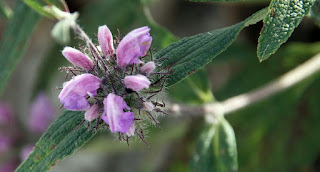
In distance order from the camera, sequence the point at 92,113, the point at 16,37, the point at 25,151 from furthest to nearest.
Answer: the point at 25,151 → the point at 16,37 → the point at 92,113

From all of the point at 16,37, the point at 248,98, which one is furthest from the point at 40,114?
the point at 248,98

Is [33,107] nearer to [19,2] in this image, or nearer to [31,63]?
[19,2]

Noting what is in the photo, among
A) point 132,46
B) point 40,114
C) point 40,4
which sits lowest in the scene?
point 40,114

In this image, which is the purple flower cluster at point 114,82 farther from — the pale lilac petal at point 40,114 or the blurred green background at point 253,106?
the pale lilac petal at point 40,114

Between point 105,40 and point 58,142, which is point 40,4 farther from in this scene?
point 58,142

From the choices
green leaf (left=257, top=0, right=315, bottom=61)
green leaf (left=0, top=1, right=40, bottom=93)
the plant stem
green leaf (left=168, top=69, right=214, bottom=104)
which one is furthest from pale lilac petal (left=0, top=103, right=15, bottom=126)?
green leaf (left=257, top=0, right=315, bottom=61)

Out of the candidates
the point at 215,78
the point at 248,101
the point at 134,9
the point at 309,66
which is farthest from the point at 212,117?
the point at 215,78

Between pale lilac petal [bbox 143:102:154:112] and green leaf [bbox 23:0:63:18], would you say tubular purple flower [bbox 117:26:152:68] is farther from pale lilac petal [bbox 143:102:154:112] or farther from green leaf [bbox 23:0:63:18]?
green leaf [bbox 23:0:63:18]
